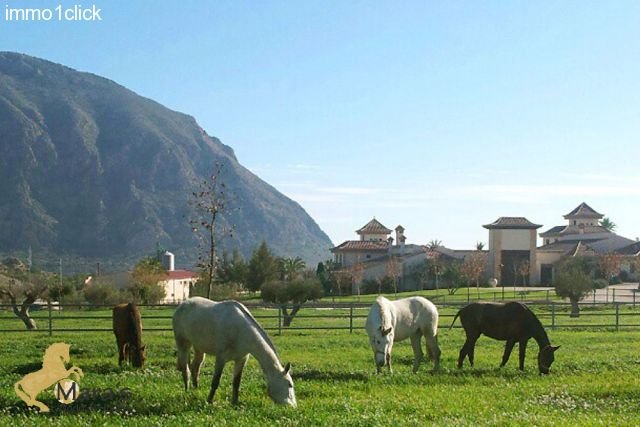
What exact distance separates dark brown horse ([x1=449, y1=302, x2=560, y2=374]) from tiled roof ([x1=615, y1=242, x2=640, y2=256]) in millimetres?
83041

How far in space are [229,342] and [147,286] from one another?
49.6 m

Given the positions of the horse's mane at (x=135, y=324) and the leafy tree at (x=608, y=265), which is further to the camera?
the leafy tree at (x=608, y=265)

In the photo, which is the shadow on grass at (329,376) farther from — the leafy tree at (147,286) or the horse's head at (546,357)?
the leafy tree at (147,286)

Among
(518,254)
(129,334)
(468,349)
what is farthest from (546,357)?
(518,254)

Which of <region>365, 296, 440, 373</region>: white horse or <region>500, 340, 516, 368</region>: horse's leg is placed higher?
<region>365, 296, 440, 373</region>: white horse

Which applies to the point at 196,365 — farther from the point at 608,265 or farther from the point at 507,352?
the point at 608,265

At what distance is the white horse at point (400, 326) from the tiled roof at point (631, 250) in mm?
84156

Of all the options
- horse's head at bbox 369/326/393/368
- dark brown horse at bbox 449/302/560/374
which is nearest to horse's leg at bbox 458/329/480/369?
dark brown horse at bbox 449/302/560/374

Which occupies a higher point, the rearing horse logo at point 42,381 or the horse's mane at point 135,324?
the horse's mane at point 135,324

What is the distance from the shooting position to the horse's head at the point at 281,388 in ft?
36.7

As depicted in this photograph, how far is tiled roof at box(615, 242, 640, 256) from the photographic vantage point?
9464 centimetres

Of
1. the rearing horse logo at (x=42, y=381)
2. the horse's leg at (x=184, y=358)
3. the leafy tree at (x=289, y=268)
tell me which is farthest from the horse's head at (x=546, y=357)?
the leafy tree at (x=289, y=268)

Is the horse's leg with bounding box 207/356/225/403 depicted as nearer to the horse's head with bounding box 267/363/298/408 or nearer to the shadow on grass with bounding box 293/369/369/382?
the horse's head with bounding box 267/363/298/408

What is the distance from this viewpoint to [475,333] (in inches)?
680
